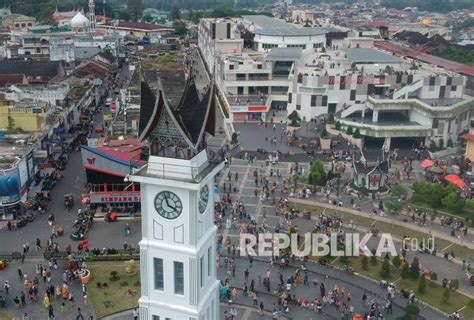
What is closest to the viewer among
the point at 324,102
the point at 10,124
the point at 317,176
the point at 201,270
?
the point at 201,270

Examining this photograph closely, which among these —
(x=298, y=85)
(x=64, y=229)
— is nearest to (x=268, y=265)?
(x=64, y=229)

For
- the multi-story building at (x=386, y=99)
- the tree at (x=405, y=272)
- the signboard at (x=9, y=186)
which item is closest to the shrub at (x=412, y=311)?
the tree at (x=405, y=272)

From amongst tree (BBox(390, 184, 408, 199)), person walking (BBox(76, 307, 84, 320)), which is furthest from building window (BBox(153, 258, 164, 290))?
tree (BBox(390, 184, 408, 199))

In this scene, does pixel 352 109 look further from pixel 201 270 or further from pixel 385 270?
pixel 201 270

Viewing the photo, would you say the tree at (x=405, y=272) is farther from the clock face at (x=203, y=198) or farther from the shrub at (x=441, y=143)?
the shrub at (x=441, y=143)

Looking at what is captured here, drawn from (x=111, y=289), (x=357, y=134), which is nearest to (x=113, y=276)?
(x=111, y=289)

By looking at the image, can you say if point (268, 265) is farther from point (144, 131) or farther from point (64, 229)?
point (144, 131)

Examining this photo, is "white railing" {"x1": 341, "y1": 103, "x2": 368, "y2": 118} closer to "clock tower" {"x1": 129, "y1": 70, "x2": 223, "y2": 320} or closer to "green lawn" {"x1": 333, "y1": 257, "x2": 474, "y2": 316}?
"green lawn" {"x1": 333, "y1": 257, "x2": 474, "y2": 316}
